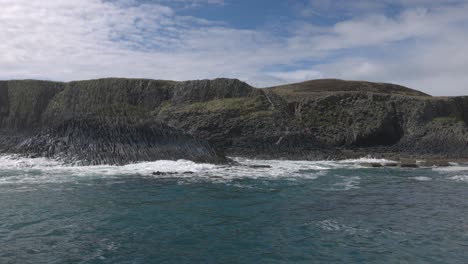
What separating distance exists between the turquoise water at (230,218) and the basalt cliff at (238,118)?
1214 cm

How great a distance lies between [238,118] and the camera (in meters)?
51.5

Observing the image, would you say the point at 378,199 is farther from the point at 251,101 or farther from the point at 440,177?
the point at 251,101

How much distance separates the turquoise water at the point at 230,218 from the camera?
1341 cm

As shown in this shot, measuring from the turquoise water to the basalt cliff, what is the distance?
478 inches

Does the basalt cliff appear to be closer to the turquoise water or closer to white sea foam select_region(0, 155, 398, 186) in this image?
white sea foam select_region(0, 155, 398, 186)

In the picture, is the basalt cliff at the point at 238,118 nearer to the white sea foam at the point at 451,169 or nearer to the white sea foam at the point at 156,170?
the white sea foam at the point at 156,170

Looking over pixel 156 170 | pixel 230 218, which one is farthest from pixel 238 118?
pixel 230 218

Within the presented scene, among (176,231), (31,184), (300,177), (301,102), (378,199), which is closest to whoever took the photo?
(176,231)

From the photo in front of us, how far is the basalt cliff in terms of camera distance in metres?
42.7

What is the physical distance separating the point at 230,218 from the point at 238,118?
111 ft

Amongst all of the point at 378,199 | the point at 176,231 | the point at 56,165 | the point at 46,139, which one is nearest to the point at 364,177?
the point at 378,199

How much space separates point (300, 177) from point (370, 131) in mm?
26996

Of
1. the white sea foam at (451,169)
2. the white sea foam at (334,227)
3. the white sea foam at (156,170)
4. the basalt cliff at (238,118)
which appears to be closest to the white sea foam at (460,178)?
the white sea foam at (451,169)

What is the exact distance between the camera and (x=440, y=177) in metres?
32.3
